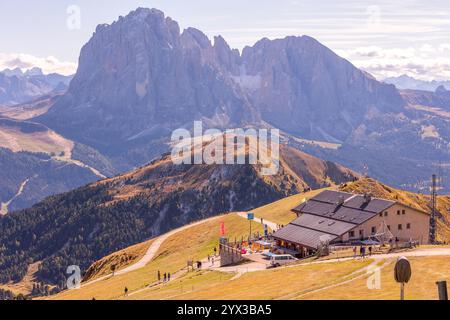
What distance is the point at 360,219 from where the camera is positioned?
109 m

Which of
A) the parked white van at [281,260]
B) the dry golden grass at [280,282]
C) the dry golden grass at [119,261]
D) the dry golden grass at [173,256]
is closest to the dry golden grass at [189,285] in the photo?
the dry golden grass at [280,282]

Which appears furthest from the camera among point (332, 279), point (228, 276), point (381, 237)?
point (381, 237)

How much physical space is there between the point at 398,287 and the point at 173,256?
327 feet

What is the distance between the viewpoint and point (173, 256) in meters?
147

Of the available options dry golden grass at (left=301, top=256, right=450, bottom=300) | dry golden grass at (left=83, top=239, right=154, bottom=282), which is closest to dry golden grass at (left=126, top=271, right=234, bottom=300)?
dry golden grass at (left=301, top=256, right=450, bottom=300)

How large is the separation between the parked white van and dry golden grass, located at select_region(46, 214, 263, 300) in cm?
2898

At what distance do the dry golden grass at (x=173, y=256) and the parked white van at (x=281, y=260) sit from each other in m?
29.0

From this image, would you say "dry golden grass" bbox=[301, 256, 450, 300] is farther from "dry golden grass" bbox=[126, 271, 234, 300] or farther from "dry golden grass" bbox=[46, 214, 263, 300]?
"dry golden grass" bbox=[46, 214, 263, 300]

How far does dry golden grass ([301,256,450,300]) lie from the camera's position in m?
50.7

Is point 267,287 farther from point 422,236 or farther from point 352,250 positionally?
point 422,236

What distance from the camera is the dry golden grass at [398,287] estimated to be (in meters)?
50.7

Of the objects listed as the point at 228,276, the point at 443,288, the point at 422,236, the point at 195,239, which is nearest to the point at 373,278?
the point at 228,276
